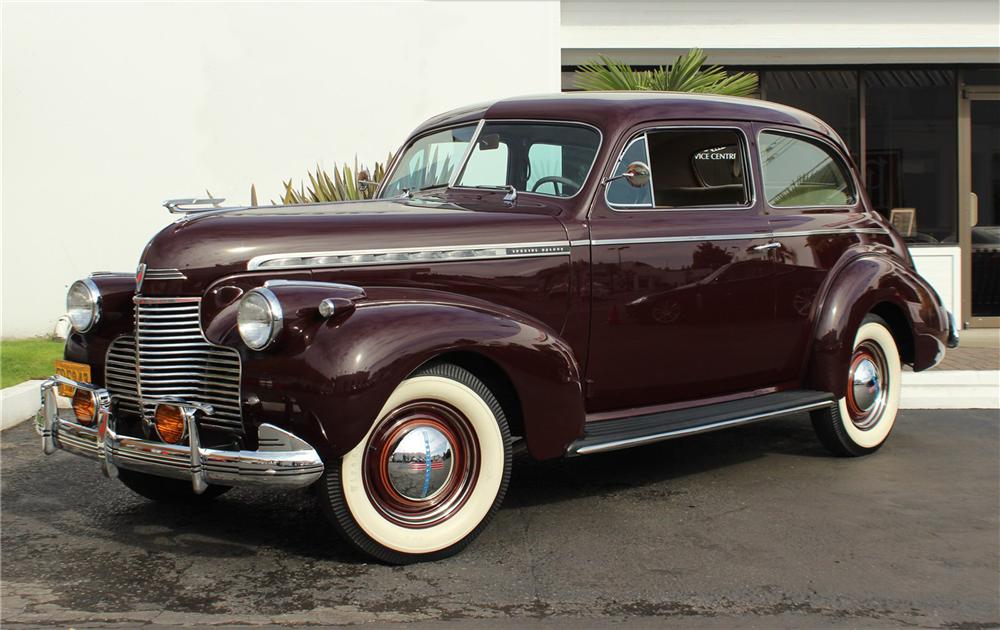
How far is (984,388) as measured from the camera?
294 inches

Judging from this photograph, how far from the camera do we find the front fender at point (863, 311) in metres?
5.41

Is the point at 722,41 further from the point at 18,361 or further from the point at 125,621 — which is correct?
the point at 125,621

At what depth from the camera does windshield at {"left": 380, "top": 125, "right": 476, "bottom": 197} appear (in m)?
5.08

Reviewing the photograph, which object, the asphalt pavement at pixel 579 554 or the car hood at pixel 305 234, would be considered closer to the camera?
the asphalt pavement at pixel 579 554

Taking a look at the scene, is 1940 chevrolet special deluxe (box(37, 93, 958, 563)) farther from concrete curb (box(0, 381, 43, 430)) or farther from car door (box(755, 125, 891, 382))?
concrete curb (box(0, 381, 43, 430))

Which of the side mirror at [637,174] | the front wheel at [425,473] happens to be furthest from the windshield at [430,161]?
the front wheel at [425,473]

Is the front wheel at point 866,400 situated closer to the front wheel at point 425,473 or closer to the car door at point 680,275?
the car door at point 680,275

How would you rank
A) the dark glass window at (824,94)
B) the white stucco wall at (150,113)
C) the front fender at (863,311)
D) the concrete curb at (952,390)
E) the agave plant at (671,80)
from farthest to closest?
the dark glass window at (824,94) < the white stucco wall at (150,113) < the agave plant at (671,80) < the concrete curb at (952,390) < the front fender at (863,311)

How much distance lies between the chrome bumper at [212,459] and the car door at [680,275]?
155 cm

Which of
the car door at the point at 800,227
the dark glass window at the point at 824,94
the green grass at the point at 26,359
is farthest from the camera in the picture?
the dark glass window at the point at 824,94

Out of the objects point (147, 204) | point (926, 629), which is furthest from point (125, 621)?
point (147, 204)

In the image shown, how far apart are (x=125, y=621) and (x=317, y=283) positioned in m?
Answer: 1.30

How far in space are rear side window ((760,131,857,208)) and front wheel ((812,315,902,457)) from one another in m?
0.75

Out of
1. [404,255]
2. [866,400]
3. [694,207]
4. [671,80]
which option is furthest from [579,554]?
[671,80]
